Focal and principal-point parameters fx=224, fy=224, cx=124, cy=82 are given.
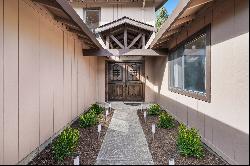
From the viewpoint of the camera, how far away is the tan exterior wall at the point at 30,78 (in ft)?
12.4

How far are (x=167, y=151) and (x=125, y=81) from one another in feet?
30.1

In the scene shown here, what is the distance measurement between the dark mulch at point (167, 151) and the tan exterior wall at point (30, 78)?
8.67ft

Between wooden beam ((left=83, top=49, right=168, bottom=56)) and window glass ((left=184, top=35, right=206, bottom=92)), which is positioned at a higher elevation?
wooden beam ((left=83, top=49, right=168, bottom=56))

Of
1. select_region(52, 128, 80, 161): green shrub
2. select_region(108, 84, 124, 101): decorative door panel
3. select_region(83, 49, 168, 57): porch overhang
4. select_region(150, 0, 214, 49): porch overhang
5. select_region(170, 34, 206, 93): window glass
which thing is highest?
select_region(150, 0, 214, 49): porch overhang

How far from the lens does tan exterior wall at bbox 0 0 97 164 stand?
3785 millimetres

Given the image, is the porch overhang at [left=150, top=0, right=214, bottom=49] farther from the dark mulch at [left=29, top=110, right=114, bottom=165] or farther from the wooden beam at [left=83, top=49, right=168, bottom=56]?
the dark mulch at [left=29, top=110, right=114, bottom=165]

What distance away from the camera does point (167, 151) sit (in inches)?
202

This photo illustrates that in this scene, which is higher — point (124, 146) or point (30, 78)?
point (30, 78)

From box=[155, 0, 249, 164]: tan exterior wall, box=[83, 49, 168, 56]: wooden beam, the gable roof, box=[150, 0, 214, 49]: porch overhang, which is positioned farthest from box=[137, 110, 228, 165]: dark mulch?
the gable roof

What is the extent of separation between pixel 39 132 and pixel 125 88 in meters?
9.29

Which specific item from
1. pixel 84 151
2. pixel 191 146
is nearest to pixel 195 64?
pixel 191 146

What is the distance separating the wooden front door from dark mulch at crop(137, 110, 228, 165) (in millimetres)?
6663

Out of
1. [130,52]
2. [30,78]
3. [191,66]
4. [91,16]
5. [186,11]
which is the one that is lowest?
[30,78]

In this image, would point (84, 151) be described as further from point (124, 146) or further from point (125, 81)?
point (125, 81)
